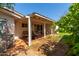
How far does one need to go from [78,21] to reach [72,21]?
166 millimetres

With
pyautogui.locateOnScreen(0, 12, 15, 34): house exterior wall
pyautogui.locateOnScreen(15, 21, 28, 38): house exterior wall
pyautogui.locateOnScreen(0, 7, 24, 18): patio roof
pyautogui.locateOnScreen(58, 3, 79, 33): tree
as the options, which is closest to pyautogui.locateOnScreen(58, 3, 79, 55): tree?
pyautogui.locateOnScreen(58, 3, 79, 33): tree

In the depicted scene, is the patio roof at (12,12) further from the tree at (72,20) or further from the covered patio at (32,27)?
the tree at (72,20)

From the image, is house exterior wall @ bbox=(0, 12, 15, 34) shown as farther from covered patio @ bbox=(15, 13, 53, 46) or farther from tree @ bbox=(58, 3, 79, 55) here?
→ tree @ bbox=(58, 3, 79, 55)

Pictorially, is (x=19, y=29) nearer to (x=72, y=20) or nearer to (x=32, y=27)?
(x=32, y=27)

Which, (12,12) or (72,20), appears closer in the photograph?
(72,20)

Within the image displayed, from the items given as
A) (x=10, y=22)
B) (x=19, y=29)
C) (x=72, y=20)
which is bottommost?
(x=19, y=29)

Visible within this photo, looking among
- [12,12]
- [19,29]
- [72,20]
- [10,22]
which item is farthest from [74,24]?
[19,29]

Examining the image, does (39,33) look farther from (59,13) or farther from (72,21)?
(72,21)

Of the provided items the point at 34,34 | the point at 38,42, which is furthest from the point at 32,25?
the point at 38,42

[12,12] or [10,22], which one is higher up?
[12,12]

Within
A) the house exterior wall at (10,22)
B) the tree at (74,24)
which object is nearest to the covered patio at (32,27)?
the house exterior wall at (10,22)

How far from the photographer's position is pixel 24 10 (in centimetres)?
668

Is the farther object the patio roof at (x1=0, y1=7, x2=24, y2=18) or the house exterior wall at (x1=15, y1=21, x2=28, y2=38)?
the house exterior wall at (x1=15, y1=21, x2=28, y2=38)

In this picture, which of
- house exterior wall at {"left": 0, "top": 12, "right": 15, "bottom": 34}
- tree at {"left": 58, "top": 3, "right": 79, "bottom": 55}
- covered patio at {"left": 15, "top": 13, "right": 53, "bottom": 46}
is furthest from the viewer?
covered patio at {"left": 15, "top": 13, "right": 53, "bottom": 46}
